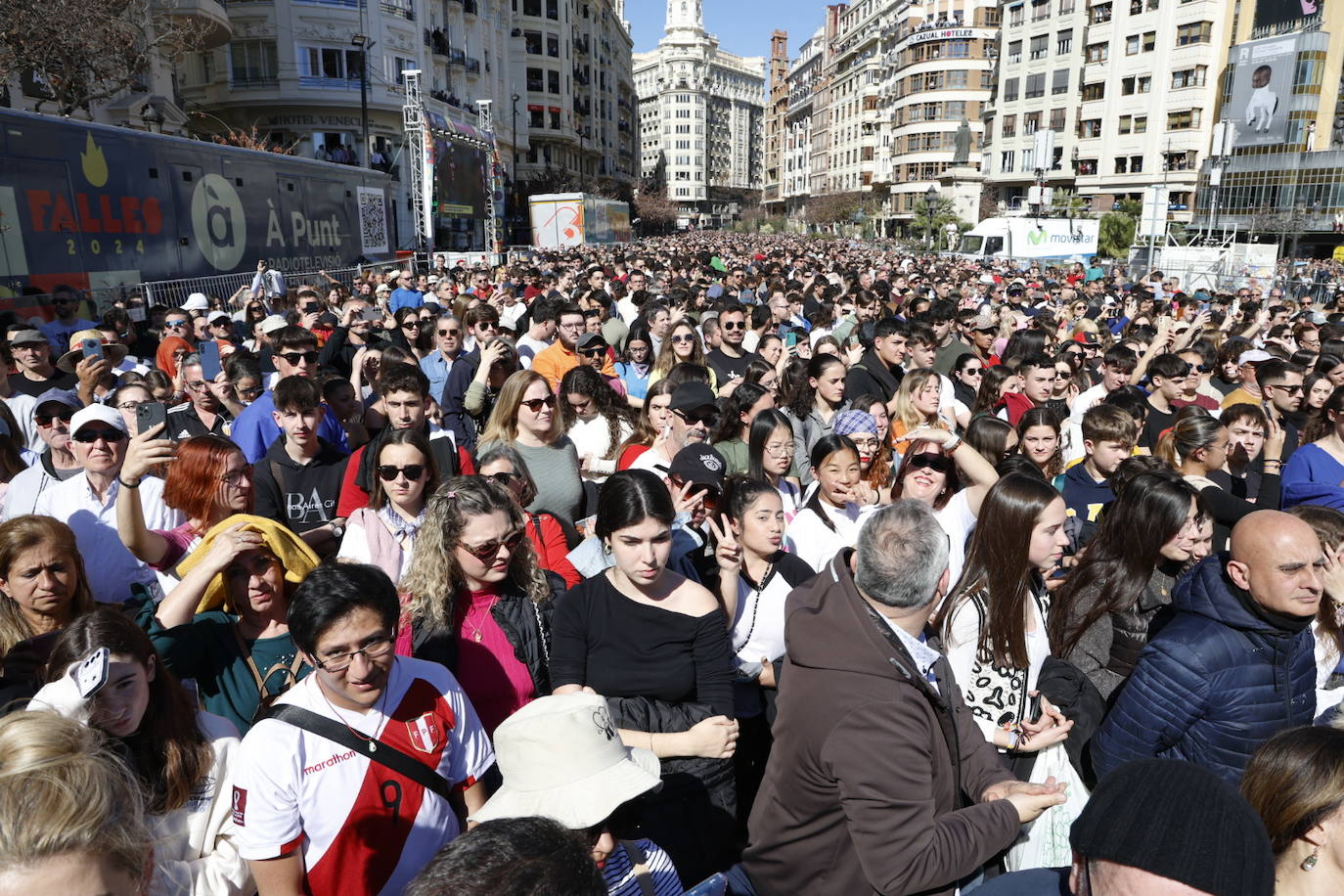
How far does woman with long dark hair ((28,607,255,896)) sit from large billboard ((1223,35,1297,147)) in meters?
72.2

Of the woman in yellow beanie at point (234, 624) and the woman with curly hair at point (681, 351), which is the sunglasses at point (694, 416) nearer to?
the woman with curly hair at point (681, 351)

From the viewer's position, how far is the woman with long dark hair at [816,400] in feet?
20.2

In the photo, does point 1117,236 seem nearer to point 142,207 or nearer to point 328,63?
point 328,63

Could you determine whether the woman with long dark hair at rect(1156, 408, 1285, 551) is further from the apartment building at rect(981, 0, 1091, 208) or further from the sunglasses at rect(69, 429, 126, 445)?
the apartment building at rect(981, 0, 1091, 208)

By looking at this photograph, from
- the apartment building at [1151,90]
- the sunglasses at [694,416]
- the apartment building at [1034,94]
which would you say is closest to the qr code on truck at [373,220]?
the sunglasses at [694,416]

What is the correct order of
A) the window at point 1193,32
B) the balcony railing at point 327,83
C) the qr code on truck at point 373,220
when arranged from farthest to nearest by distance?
the window at point 1193,32, the balcony railing at point 327,83, the qr code on truck at point 373,220

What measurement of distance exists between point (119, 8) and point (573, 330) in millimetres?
20065

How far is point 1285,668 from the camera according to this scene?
2793 mm

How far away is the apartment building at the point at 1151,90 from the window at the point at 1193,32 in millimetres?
59

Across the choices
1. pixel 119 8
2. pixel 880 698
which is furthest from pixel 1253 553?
pixel 119 8

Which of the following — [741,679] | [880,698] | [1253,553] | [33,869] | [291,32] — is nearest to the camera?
[33,869]

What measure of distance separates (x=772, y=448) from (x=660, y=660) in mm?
1947

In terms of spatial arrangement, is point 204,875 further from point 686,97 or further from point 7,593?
point 686,97

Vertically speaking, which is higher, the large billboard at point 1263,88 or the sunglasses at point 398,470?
the large billboard at point 1263,88
